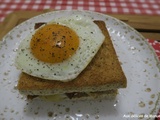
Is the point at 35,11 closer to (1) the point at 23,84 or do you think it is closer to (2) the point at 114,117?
(1) the point at 23,84

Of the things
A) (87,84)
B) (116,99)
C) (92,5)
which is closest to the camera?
(87,84)

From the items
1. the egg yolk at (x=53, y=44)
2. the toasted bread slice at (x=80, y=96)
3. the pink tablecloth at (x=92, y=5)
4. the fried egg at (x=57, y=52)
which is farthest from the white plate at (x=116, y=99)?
the pink tablecloth at (x=92, y=5)

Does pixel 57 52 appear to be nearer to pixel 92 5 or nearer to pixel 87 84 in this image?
pixel 87 84

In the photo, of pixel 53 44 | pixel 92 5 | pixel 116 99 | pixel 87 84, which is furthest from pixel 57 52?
pixel 92 5

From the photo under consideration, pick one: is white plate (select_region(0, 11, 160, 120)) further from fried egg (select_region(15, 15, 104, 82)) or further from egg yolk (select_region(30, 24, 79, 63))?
egg yolk (select_region(30, 24, 79, 63))

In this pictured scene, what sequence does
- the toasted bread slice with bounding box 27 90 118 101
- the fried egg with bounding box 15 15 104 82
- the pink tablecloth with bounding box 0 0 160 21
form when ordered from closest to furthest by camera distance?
the fried egg with bounding box 15 15 104 82
the toasted bread slice with bounding box 27 90 118 101
the pink tablecloth with bounding box 0 0 160 21

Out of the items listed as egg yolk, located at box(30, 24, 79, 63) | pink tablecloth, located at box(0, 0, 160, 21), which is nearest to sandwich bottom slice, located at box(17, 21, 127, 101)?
egg yolk, located at box(30, 24, 79, 63)

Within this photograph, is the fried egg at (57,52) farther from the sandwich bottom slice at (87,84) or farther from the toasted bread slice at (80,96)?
the toasted bread slice at (80,96)
